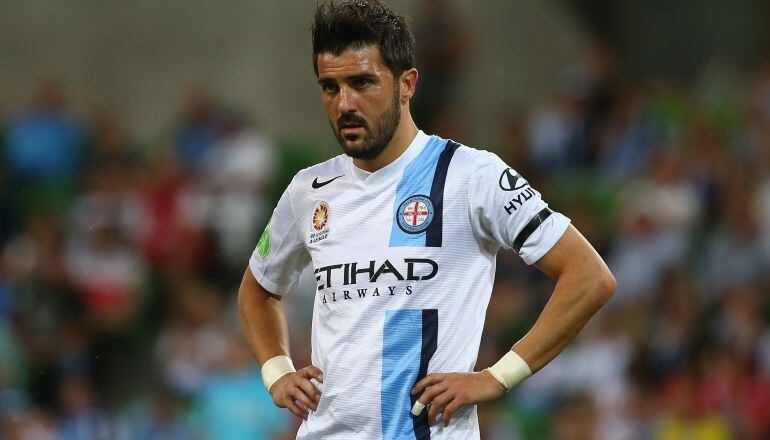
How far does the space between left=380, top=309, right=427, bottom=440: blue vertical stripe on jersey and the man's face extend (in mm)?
561

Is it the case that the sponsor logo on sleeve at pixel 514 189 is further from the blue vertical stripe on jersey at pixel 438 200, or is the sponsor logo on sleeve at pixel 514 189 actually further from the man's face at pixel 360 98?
the man's face at pixel 360 98

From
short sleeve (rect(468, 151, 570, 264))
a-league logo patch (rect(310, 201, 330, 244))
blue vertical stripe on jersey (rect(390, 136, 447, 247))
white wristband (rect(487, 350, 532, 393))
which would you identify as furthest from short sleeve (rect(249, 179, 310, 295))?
white wristband (rect(487, 350, 532, 393))

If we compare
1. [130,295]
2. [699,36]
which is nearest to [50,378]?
[130,295]

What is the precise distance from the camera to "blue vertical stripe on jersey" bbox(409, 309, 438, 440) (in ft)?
13.0

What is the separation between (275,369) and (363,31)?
1.23 m

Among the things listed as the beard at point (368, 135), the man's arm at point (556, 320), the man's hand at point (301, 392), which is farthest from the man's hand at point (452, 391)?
the beard at point (368, 135)

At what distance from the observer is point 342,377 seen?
4.07 metres

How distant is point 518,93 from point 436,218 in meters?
11.4

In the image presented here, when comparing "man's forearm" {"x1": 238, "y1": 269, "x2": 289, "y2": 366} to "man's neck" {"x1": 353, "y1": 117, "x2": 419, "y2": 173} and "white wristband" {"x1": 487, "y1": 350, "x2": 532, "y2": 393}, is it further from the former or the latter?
"white wristband" {"x1": 487, "y1": 350, "x2": 532, "y2": 393}

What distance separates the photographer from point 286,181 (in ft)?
40.2

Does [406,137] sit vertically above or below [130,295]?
above

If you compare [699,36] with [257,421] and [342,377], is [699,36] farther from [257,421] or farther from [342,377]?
[342,377]

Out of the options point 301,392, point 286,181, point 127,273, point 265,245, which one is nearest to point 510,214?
point 301,392

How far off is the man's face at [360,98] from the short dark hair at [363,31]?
0.03 m
